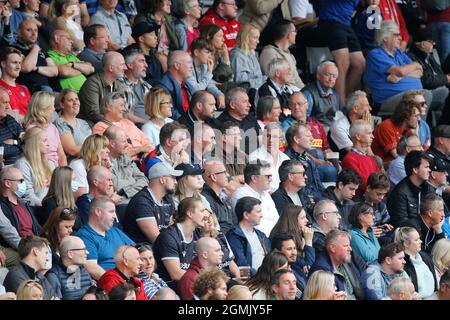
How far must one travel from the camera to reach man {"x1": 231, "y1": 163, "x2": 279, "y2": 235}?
14.4 m

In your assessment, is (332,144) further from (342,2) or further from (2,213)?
(2,213)

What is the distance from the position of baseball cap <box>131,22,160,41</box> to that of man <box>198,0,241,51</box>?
3.17 feet

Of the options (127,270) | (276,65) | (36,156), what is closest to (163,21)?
(276,65)

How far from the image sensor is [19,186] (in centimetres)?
1312

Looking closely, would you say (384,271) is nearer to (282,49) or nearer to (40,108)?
(40,108)

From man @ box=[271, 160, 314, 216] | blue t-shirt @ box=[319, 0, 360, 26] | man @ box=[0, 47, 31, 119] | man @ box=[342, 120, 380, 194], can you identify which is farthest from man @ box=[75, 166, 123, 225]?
blue t-shirt @ box=[319, 0, 360, 26]

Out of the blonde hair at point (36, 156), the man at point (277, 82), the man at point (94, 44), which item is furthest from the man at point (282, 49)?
the blonde hair at point (36, 156)

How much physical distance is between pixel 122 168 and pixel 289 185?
1.57m

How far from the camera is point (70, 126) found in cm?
1437

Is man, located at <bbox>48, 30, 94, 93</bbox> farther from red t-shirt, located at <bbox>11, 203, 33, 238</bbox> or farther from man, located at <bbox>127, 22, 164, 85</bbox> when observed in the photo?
red t-shirt, located at <bbox>11, 203, 33, 238</bbox>

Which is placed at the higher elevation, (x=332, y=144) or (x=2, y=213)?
(x=2, y=213)

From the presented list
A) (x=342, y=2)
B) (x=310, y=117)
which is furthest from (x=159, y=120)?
(x=342, y=2)

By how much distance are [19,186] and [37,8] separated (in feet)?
10.7

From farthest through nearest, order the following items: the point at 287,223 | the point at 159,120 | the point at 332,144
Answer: the point at 332,144 → the point at 159,120 → the point at 287,223
